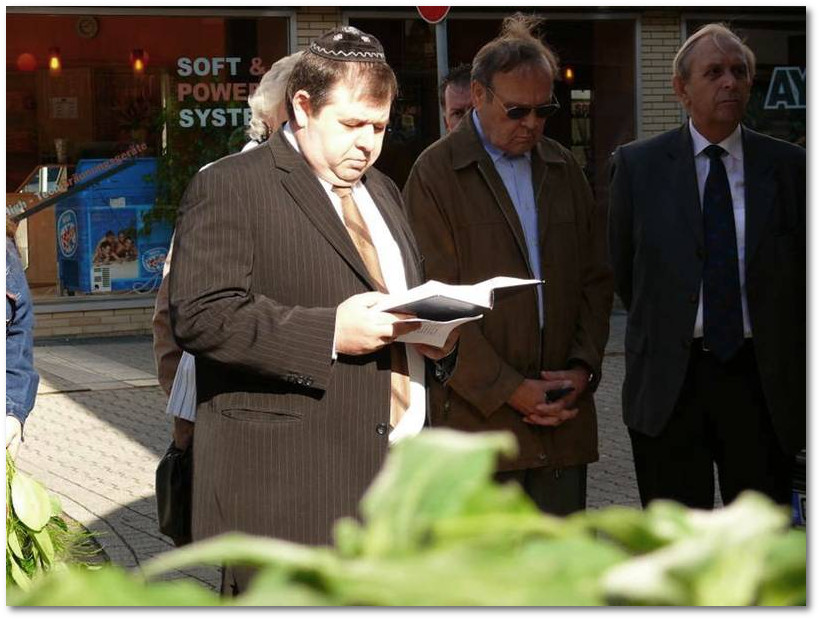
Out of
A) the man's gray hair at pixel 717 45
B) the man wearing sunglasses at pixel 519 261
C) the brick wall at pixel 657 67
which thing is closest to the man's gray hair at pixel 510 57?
the man wearing sunglasses at pixel 519 261

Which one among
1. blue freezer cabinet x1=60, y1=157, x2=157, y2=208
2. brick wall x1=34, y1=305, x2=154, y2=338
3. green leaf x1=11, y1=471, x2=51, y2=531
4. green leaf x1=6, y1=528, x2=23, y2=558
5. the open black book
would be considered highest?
the open black book

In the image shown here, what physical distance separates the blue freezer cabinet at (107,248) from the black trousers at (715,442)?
9486mm

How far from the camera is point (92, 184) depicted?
13352mm

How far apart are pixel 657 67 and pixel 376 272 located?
11.4 metres

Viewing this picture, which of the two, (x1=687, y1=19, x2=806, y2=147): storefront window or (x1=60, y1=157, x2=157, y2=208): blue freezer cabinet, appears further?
(x1=687, y1=19, x2=806, y2=147): storefront window

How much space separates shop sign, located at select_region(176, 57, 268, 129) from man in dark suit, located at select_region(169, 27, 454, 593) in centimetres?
1017

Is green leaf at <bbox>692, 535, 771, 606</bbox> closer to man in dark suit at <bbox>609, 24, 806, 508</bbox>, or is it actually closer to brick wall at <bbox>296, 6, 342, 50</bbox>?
man in dark suit at <bbox>609, 24, 806, 508</bbox>

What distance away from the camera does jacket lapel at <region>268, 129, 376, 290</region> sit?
10.3 ft

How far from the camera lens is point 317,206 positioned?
315cm

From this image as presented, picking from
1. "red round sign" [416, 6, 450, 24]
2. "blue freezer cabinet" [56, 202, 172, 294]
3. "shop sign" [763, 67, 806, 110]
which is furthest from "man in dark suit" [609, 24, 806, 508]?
"shop sign" [763, 67, 806, 110]

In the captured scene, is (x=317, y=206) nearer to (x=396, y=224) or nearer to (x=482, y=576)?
(x=396, y=224)

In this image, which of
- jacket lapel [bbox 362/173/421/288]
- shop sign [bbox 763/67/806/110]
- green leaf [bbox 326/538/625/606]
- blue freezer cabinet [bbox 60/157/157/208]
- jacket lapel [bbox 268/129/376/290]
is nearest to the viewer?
green leaf [bbox 326/538/625/606]

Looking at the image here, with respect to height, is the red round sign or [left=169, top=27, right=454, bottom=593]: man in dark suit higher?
the red round sign

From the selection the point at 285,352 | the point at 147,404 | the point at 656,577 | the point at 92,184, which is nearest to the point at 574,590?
the point at 656,577
